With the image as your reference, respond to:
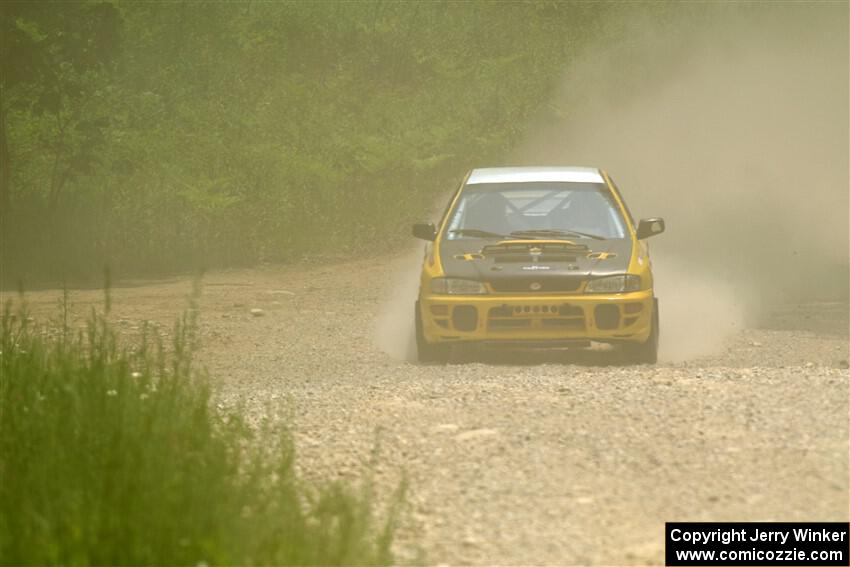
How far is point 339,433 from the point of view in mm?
9492

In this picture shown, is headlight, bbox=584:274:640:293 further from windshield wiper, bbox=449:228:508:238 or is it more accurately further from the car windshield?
windshield wiper, bbox=449:228:508:238

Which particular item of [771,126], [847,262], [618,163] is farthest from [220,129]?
[771,126]

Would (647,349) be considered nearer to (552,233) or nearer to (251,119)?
(552,233)

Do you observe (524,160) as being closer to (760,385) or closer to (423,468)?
(760,385)

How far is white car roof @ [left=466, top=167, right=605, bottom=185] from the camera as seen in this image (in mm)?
14891

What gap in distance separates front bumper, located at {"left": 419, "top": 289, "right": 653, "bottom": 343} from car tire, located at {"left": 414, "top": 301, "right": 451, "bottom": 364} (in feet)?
1.37

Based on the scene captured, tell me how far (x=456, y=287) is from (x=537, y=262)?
701 mm

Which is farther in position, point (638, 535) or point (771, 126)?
point (771, 126)

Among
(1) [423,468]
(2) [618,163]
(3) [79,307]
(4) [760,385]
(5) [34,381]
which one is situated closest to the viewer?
(1) [423,468]

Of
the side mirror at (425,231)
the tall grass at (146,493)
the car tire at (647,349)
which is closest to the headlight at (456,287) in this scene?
the side mirror at (425,231)

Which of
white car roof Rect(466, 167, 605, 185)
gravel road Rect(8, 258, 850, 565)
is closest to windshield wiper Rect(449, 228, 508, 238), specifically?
white car roof Rect(466, 167, 605, 185)

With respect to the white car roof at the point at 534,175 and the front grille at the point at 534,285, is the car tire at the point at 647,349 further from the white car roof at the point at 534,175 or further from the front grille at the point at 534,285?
the white car roof at the point at 534,175

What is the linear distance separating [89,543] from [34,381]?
3.21m

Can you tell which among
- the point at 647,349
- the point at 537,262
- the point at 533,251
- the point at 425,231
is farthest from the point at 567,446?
the point at 425,231
